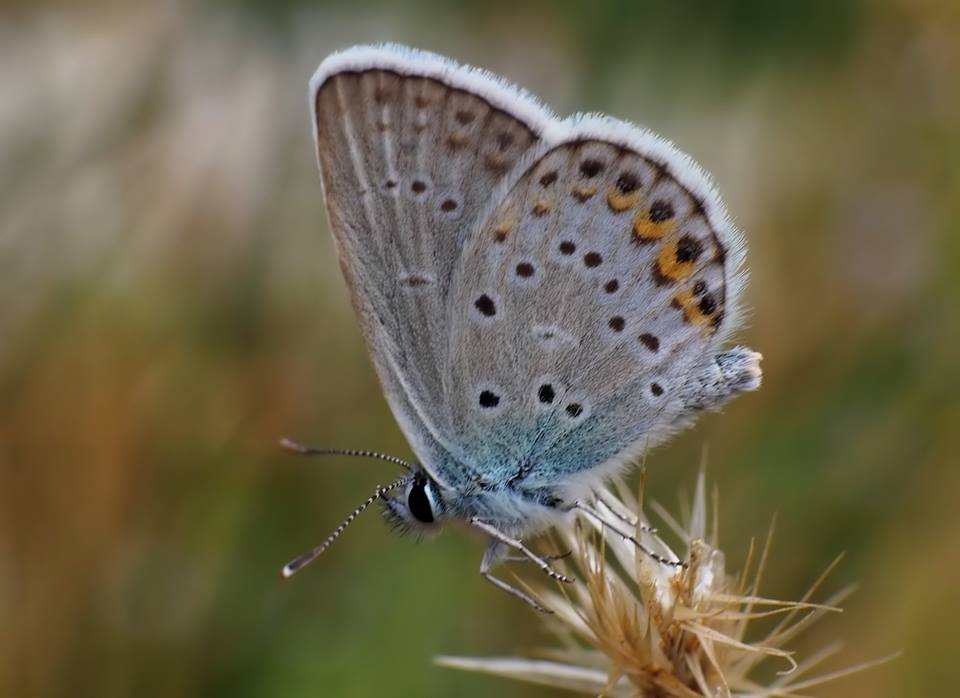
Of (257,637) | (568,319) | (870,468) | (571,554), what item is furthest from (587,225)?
(257,637)

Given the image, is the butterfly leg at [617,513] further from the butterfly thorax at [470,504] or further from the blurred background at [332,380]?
the blurred background at [332,380]

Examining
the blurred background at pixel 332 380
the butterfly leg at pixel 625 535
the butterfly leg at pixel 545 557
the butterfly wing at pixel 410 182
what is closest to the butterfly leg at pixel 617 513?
the butterfly leg at pixel 625 535

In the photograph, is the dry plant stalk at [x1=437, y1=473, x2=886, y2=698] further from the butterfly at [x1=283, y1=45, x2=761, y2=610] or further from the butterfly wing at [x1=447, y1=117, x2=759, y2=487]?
the butterfly wing at [x1=447, y1=117, x2=759, y2=487]

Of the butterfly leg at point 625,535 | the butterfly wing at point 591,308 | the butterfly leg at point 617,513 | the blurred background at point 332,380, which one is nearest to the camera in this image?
the butterfly leg at point 625,535

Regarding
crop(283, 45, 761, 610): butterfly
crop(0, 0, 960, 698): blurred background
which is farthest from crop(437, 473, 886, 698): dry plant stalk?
crop(0, 0, 960, 698): blurred background

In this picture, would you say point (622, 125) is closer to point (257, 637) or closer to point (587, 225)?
point (587, 225)
